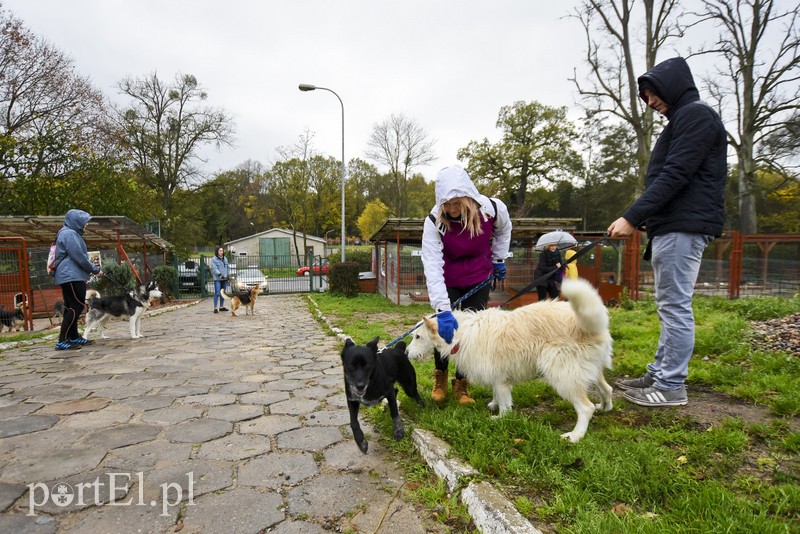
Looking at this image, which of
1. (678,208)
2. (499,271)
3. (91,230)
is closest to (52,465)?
(499,271)

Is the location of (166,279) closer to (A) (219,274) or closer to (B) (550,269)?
(A) (219,274)

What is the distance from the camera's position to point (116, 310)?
308 inches

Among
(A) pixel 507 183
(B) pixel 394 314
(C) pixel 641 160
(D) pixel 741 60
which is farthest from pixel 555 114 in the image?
(B) pixel 394 314

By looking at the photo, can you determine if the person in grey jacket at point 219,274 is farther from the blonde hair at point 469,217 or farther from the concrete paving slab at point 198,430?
the blonde hair at point 469,217

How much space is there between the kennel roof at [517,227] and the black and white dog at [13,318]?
9537 millimetres

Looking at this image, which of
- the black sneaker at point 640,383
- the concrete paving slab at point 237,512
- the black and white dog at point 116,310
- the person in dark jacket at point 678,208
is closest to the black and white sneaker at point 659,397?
the person in dark jacket at point 678,208

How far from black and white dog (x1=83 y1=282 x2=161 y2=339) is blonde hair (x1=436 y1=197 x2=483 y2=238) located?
7.50 meters

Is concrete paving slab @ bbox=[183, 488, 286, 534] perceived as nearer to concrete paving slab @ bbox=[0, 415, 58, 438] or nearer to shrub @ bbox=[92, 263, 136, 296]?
concrete paving slab @ bbox=[0, 415, 58, 438]

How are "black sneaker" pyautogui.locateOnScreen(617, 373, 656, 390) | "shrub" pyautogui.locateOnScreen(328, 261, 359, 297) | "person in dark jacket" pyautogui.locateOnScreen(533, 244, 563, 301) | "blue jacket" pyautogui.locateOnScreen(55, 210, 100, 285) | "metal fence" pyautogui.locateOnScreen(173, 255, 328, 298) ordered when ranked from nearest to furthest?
"black sneaker" pyautogui.locateOnScreen(617, 373, 656, 390)
"blue jacket" pyautogui.locateOnScreen(55, 210, 100, 285)
"person in dark jacket" pyautogui.locateOnScreen(533, 244, 563, 301)
"shrub" pyautogui.locateOnScreen(328, 261, 359, 297)
"metal fence" pyautogui.locateOnScreen(173, 255, 328, 298)

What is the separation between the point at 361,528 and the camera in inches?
82.4

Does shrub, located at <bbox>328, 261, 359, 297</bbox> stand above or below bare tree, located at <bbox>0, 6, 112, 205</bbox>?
below

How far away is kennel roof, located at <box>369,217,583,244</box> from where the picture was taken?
11.8 meters

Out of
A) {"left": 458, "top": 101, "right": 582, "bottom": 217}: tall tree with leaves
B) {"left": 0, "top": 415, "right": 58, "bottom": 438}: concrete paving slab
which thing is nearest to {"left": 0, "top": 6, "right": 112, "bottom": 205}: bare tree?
{"left": 0, "top": 415, "right": 58, "bottom": 438}: concrete paving slab

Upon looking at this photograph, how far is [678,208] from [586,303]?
123cm
